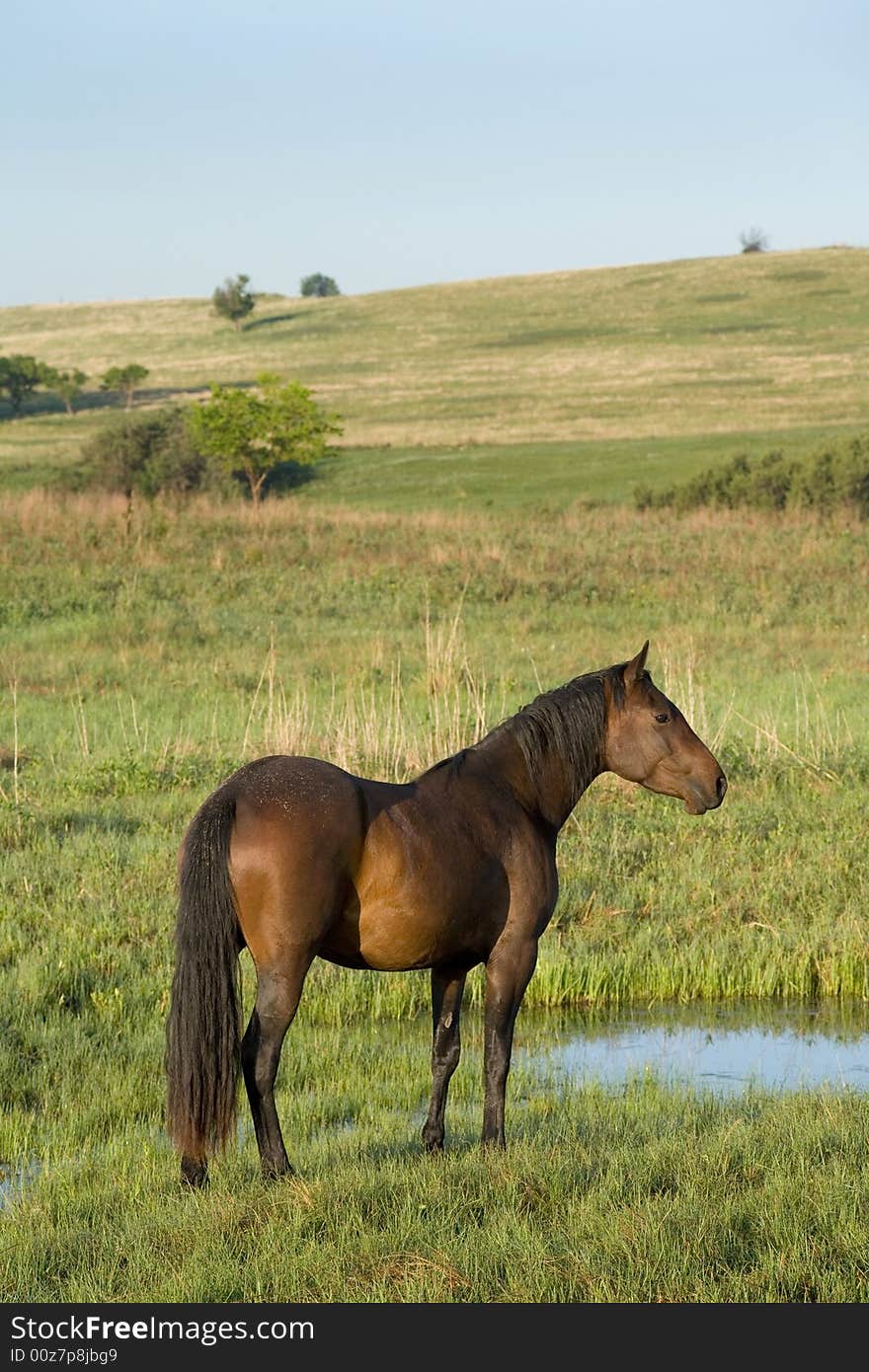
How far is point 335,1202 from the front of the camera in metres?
5.47

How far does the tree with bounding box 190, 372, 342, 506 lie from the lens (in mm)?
55250

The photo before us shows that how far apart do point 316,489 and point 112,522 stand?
2380 centimetres

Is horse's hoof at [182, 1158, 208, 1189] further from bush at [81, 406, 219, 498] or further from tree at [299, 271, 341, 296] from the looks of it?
tree at [299, 271, 341, 296]

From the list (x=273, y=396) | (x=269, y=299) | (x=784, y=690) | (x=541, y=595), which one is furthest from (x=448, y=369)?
(x=784, y=690)

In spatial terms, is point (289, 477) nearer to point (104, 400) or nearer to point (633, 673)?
point (104, 400)

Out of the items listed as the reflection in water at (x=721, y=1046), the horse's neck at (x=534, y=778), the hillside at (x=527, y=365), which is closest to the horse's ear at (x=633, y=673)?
the horse's neck at (x=534, y=778)

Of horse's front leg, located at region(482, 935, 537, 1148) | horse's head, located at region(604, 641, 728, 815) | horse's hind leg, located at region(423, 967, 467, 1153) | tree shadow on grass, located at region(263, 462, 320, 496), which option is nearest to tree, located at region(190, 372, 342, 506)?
tree shadow on grass, located at region(263, 462, 320, 496)

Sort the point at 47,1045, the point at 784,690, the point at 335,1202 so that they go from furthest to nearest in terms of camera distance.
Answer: the point at 784,690, the point at 47,1045, the point at 335,1202

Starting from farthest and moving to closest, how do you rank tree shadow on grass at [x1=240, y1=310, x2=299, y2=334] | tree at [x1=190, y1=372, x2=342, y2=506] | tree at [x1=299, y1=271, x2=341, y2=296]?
1. tree at [x1=299, y1=271, x2=341, y2=296]
2. tree shadow on grass at [x1=240, y1=310, x2=299, y2=334]
3. tree at [x1=190, y1=372, x2=342, y2=506]

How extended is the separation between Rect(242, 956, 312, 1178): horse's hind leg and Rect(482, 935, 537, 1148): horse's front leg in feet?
→ 2.58

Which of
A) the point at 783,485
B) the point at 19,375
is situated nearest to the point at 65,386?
the point at 19,375

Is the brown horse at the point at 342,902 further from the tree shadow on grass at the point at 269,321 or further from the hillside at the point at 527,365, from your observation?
the tree shadow on grass at the point at 269,321
